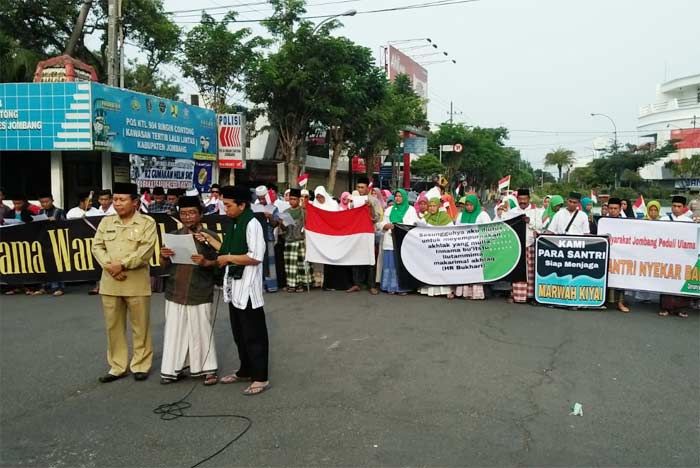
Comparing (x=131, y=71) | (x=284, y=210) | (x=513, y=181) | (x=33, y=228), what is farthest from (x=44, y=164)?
(x=513, y=181)

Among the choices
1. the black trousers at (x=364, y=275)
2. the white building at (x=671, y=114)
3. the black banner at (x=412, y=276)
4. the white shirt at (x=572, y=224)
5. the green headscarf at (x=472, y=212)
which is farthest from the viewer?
the white building at (x=671, y=114)

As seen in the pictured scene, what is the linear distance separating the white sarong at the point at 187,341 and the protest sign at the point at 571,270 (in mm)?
5373

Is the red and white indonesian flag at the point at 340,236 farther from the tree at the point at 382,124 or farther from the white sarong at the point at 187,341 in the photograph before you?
the tree at the point at 382,124

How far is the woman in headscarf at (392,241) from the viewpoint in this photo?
9.60 metres

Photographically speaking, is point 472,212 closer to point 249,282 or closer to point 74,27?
point 249,282

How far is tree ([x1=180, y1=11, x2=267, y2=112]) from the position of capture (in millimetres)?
22516

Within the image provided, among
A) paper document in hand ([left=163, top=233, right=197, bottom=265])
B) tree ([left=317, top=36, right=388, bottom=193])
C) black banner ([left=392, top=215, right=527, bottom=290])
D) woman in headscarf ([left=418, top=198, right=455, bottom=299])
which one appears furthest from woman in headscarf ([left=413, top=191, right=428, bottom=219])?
tree ([left=317, top=36, right=388, bottom=193])

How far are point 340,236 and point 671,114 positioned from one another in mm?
84721

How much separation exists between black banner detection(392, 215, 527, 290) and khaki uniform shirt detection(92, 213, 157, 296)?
499 cm

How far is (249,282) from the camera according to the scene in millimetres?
4852

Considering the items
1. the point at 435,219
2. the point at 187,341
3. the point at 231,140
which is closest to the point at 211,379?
the point at 187,341

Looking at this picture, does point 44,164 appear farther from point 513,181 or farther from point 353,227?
point 513,181

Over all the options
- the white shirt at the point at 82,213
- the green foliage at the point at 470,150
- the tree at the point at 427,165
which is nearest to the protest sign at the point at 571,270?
the white shirt at the point at 82,213

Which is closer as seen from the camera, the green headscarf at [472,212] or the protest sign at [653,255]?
the protest sign at [653,255]
